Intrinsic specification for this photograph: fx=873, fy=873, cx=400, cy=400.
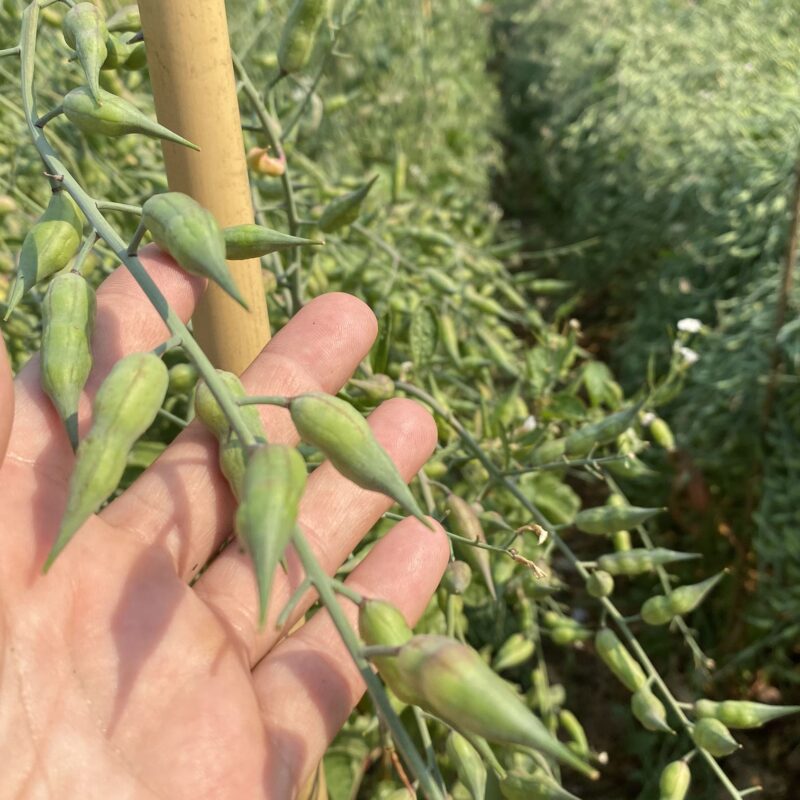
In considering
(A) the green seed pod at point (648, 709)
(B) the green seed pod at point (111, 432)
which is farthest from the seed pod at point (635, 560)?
(B) the green seed pod at point (111, 432)

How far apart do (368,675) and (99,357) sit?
0.44 m

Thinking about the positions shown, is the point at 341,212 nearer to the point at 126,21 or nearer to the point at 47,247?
the point at 126,21

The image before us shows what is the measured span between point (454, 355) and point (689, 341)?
2.32ft

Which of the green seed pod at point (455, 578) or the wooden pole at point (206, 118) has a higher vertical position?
the wooden pole at point (206, 118)

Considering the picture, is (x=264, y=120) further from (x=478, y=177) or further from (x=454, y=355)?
(x=478, y=177)

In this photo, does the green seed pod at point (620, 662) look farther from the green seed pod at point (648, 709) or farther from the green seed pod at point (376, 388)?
the green seed pod at point (376, 388)

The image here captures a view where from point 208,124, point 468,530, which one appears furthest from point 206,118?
point 468,530

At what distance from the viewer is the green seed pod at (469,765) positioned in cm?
86

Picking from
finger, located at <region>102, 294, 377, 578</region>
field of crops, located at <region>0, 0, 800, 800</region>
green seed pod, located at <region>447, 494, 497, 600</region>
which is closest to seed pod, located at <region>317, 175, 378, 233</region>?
field of crops, located at <region>0, 0, 800, 800</region>

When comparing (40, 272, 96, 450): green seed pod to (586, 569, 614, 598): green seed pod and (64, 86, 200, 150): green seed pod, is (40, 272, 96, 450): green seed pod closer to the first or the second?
(64, 86, 200, 150): green seed pod

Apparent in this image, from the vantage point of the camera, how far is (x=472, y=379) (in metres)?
1.64

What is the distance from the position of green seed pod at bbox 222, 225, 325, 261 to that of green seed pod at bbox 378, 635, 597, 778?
1.17 ft

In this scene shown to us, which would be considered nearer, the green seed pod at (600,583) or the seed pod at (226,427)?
the seed pod at (226,427)

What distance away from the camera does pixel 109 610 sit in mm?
799
